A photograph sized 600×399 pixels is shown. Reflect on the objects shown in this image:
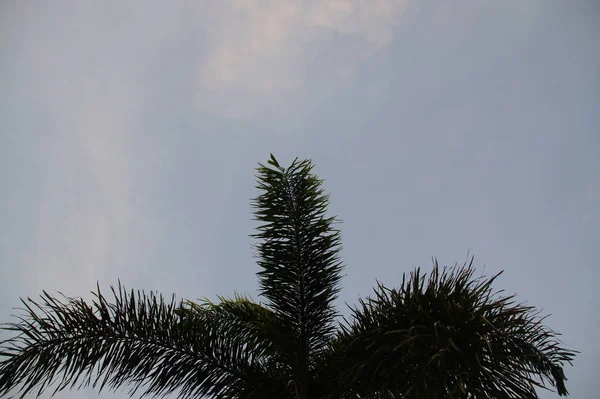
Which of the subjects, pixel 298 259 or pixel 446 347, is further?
pixel 298 259

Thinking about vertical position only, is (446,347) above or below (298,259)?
below

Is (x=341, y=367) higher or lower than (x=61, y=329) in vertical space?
lower

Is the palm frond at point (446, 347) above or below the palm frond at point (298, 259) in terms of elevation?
below

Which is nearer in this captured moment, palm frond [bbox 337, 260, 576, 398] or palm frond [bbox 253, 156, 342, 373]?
palm frond [bbox 337, 260, 576, 398]

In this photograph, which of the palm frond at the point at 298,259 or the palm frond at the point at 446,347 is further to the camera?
the palm frond at the point at 298,259

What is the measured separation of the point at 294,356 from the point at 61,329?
8.77 ft

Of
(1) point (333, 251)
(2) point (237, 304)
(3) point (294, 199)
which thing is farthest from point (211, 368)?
(3) point (294, 199)

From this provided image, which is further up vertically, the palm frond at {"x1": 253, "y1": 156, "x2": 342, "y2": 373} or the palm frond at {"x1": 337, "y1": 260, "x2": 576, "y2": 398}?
the palm frond at {"x1": 253, "y1": 156, "x2": 342, "y2": 373}

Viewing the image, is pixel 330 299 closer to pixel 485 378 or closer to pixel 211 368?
pixel 211 368

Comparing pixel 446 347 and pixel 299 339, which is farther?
pixel 299 339

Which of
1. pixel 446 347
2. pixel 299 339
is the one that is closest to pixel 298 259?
pixel 299 339

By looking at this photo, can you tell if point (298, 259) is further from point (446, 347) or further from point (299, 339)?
point (446, 347)

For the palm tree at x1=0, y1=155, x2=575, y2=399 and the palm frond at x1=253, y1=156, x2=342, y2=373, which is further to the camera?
the palm frond at x1=253, y1=156, x2=342, y2=373

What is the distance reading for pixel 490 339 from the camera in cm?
326
